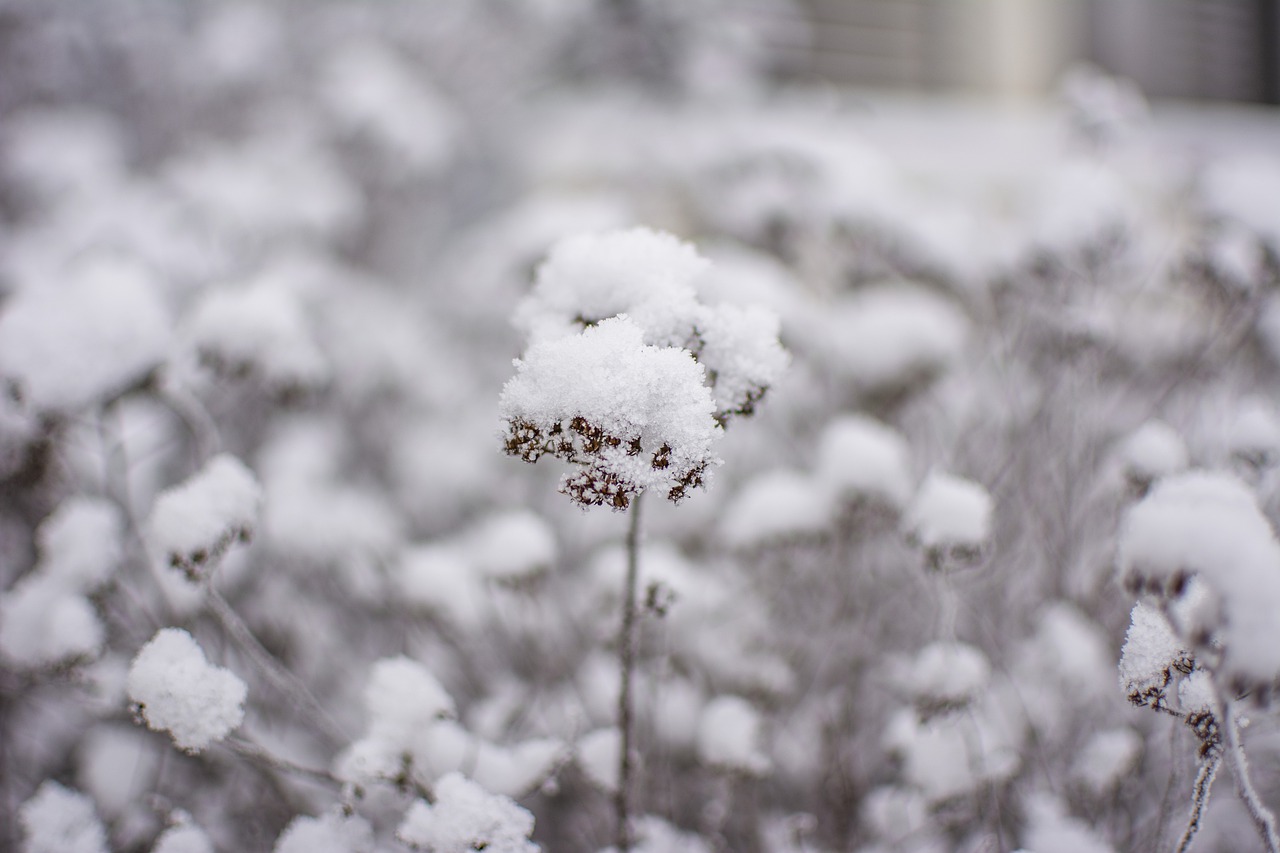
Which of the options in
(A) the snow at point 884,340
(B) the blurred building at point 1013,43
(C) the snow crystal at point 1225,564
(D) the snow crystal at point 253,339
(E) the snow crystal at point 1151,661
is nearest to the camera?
(C) the snow crystal at point 1225,564

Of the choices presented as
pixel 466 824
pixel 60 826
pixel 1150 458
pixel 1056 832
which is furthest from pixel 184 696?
pixel 1150 458

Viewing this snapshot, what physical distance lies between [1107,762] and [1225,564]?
32.8 inches

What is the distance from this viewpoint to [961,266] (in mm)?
2082

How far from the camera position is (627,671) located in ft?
2.95

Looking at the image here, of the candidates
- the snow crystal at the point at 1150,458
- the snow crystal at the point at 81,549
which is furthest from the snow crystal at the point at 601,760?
the snow crystal at the point at 1150,458

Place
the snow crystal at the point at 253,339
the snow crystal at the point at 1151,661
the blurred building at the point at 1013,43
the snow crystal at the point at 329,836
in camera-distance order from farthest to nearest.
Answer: the blurred building at the point at 1013,43, the snow crystal at the point at 253,339, the snow crystal at the point at 329,836, the snow crystal at the point at 1151,661

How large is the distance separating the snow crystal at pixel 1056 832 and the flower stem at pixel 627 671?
703mm

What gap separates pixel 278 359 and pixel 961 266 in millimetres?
1806

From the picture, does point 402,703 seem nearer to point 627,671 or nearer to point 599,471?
point 627,671

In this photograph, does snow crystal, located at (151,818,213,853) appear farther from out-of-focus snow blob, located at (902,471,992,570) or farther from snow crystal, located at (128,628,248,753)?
out-of-focus snow blob, located at (902,471,992,570)

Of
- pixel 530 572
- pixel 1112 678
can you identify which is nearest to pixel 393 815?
pixel 530 572

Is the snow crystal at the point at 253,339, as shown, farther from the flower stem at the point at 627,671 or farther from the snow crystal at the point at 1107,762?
the snow crystal at the point at 1107,762

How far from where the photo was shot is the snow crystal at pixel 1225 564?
64cm

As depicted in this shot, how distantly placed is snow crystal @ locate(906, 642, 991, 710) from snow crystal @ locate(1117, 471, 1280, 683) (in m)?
0.47
